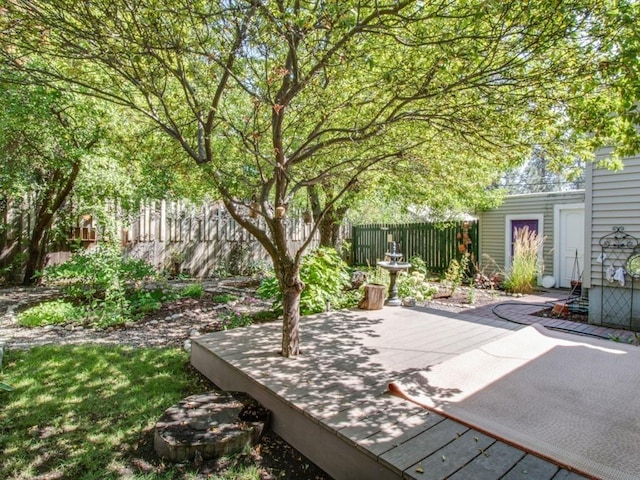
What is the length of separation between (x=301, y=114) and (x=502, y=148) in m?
1.97

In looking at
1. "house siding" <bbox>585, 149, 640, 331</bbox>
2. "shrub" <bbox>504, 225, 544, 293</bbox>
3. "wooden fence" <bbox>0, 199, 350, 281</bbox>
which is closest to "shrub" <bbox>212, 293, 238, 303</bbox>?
"wooden fence" <bbox>0, 199, 350, 281</bbox>

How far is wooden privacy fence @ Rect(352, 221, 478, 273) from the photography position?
9523 millimetres

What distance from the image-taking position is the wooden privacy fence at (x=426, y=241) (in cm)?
952

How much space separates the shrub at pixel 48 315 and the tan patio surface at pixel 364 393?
254cm

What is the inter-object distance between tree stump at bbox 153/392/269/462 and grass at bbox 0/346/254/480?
117mm

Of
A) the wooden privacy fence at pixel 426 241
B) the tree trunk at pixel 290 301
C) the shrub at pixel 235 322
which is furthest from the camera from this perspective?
the wooden privacy fence at pixel 426 241

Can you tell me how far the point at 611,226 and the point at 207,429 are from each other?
559 cm

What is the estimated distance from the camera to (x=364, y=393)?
8.36ft

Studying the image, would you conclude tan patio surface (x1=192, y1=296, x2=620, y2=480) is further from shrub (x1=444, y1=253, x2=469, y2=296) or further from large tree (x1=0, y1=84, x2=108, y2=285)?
large tree (x1=0, y1=84, x2=108, y2=285)

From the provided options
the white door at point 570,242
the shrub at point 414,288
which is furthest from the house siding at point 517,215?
the shrub at point 414,288

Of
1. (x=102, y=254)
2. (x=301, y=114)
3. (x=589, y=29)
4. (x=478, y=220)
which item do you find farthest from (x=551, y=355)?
(x=478, y=220)

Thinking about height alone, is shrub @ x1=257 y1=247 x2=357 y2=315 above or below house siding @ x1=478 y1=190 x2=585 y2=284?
below

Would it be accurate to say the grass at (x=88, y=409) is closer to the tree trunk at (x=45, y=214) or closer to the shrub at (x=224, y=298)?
the shrub at (x=224, y=298)

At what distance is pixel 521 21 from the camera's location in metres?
2.40
